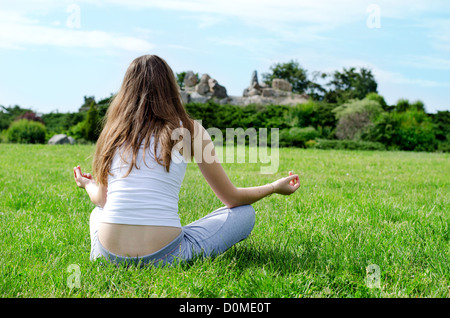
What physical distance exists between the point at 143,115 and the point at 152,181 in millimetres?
342

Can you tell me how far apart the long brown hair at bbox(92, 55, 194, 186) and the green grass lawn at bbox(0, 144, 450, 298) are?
0.55 m

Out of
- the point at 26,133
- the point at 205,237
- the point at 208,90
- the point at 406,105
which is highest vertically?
the point at 208,90

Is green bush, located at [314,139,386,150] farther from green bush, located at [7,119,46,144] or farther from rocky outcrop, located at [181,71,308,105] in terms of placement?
rocky outcrop, located at [181,71,308,105]

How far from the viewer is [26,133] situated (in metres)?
16.5

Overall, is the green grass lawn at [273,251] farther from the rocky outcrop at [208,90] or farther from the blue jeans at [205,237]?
the rocky outcrop at [208,90]

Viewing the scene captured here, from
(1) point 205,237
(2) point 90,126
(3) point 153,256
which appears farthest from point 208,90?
(3) point 153,256

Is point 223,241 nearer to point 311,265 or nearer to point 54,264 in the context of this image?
point 311,265

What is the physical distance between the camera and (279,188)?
2432 millimetres

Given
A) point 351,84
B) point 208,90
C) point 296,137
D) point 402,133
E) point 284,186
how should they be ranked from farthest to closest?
point 351,84 → point 208,90 → point 402,133 → point 296,137 → point 284,186

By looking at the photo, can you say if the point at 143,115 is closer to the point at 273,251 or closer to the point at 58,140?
the point at 273,251

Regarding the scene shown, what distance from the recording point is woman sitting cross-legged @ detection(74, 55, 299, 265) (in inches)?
80.7

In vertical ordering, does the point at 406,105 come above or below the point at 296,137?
above
